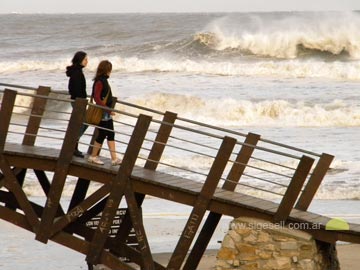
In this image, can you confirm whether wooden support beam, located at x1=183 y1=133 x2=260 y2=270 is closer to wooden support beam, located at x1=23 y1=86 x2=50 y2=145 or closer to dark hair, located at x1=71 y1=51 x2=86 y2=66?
dark hair, located at x1=71 y1=51 x2=86 y2=66

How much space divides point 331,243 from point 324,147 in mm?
16309

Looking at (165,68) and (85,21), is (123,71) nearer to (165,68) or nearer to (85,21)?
(165,68)

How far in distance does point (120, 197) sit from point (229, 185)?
1.30 meters

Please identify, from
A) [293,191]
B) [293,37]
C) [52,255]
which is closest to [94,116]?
[293,191]

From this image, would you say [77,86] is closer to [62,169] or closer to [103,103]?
[103,103]

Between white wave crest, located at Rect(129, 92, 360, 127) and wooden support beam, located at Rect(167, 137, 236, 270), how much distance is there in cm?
2232

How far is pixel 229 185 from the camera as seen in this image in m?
11.7

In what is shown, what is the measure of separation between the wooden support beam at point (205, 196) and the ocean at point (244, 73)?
6033mm

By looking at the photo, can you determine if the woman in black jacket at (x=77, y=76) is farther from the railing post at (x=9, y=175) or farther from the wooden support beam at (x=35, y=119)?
the railing post at (x=9, y=175)

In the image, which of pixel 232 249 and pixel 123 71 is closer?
pixel 232 249

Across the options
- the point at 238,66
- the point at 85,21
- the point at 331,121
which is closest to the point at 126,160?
the point at 331,121

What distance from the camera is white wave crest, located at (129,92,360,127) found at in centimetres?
3403

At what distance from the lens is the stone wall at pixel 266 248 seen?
10531 millimetres

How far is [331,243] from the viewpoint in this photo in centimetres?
1070
